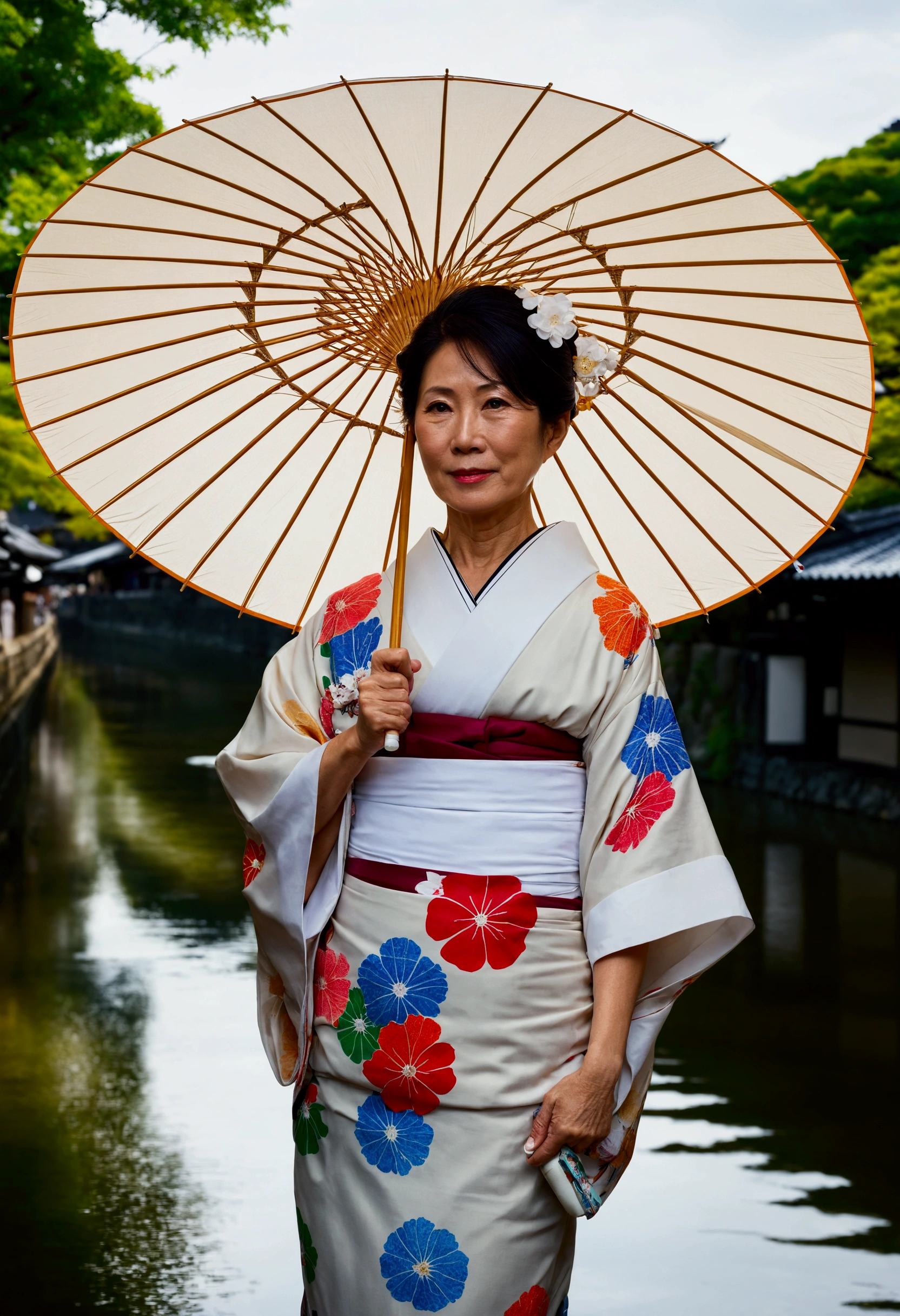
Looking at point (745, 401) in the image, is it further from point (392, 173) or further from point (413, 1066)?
point (413, 1066)

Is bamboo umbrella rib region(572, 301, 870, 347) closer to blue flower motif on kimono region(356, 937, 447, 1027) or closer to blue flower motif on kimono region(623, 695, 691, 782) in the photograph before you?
blue flower motif on kimono region(623, 695, 691, 782)

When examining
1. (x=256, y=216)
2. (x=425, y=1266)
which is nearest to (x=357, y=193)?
(x=256, y=216)

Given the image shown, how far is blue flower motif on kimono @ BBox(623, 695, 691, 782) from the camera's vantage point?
2096mm

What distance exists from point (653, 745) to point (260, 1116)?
3084 mm

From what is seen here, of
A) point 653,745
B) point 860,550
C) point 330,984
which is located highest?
point 860,550

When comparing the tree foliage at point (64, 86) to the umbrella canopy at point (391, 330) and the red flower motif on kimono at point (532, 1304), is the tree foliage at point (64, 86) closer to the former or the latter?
the umbrella canopy at point (391, 330)

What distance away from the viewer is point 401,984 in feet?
6.81

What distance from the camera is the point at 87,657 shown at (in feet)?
124

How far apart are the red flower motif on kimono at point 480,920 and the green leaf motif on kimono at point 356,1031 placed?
0.17m

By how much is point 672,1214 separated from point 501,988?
232cm

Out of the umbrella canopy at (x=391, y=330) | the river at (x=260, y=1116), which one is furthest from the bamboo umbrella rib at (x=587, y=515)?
the river at (x=260, y=1116)

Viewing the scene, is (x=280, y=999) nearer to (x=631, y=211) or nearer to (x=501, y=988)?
(x=501, y=988)

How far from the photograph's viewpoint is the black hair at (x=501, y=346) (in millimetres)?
2104

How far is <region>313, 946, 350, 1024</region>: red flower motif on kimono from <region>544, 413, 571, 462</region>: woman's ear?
0.86m
